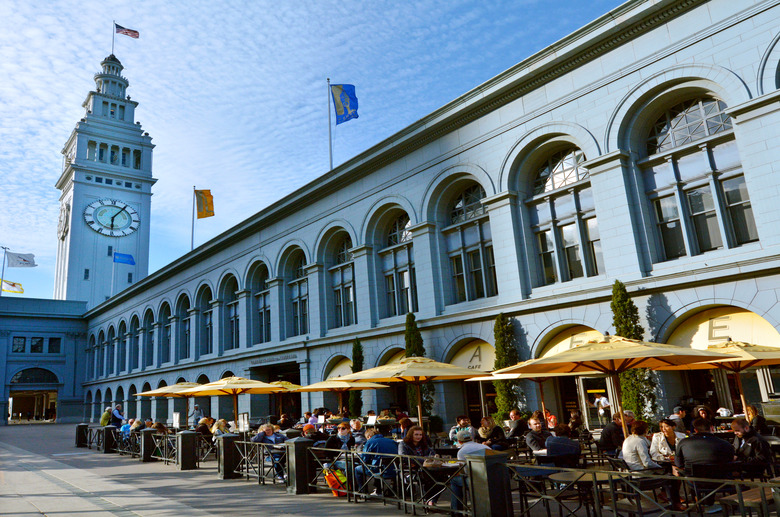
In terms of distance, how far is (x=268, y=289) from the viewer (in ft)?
121

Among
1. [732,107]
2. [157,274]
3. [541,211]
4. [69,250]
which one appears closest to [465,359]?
[541,211]

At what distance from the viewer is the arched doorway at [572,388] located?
2008 centimetres

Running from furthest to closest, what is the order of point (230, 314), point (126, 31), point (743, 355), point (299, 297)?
point (126, 31) → point (230, 314) → point (299, 297) → point (743, 355)

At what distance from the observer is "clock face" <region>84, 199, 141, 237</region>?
2945 inches

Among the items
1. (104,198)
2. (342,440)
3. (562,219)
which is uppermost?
(104,198)

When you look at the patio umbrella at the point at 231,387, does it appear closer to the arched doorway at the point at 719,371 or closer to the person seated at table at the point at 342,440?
the person seated at table at the point at 342,440

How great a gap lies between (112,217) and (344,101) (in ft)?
190

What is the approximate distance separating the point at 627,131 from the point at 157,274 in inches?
1656

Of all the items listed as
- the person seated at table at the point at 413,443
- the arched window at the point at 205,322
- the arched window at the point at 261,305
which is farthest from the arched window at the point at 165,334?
the person seated at table at the point at 413,443

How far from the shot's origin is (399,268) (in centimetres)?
2808

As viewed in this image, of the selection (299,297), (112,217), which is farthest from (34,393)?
(299,297)

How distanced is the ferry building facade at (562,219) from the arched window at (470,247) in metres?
0.08

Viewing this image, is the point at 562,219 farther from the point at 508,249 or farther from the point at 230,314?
the point at 230,314

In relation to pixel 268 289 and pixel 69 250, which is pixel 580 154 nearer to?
pixel 268 289
